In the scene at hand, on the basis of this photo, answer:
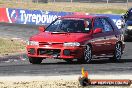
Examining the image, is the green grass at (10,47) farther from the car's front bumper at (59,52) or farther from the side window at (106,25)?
the car's front bumper at (59,52)

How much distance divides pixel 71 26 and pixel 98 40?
2.98 feet

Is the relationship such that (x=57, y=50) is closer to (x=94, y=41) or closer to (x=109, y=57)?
(x=94, y=41)

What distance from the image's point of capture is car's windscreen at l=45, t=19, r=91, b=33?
55.8 feet

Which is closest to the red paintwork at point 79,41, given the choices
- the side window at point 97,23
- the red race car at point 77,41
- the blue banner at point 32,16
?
the red race car at point 77,41

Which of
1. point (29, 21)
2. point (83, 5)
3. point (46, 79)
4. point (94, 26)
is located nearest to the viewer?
point (46, 79)

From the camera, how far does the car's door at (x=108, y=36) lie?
17.6m

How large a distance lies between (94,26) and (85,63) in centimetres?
131

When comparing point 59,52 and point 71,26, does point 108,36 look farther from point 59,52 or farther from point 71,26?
point 59,52

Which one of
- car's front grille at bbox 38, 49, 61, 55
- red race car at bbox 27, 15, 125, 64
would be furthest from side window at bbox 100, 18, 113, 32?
car's front grille at bbox 38, 49, 61, 55

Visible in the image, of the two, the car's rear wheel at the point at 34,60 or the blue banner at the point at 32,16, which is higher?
the car's rear wheel at the point at 34,60

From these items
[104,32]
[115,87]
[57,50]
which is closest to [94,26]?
[104,32]

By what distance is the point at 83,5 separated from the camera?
6400 cm

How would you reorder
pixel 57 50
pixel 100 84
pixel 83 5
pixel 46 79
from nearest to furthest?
1. pixel 100 84
2. pixel 46 79
3. pixel 57 50
4. pixel 83 5

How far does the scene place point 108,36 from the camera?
58.1 ft
